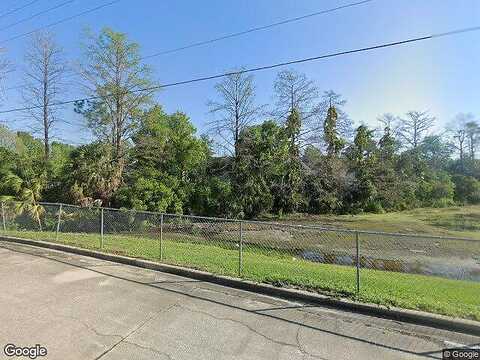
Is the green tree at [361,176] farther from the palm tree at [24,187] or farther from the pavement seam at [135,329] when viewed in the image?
the pavement seam at [135,329]

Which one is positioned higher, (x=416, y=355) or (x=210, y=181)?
(x=210, y=181)

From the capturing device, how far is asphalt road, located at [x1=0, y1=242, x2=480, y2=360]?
4.21 m

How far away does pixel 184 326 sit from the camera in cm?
489

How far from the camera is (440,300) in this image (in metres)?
6.23

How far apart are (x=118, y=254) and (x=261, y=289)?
432cm

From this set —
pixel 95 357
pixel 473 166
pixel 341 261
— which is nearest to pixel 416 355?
pixel 95 357

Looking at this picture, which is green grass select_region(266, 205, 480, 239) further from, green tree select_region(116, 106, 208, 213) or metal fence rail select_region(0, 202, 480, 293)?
green tree select_region(116, 106, 208, 213)

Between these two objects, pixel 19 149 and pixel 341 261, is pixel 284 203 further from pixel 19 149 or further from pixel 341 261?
pixel 19 149

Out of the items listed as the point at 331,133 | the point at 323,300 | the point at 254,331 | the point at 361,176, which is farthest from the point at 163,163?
the point at 361,176

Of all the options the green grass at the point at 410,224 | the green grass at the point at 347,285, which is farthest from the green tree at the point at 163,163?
the green grass at the point at 347,285

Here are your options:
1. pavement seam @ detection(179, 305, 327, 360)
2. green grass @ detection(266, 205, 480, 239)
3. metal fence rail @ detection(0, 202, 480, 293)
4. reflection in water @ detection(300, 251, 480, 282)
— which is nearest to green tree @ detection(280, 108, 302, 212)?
green grass @ detection(266, 205, 480, 239)

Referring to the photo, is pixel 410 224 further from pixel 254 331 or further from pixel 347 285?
pixel 254 331

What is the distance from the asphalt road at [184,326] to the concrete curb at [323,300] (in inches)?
7.3

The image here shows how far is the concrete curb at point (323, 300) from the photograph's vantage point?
16.4 feet
